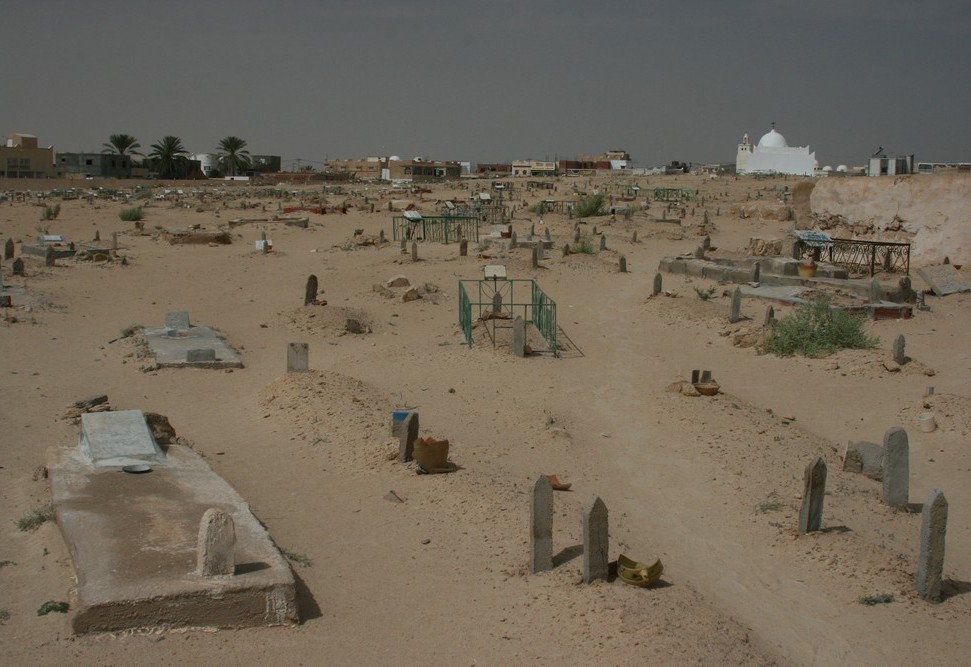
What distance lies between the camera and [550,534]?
26.8ft

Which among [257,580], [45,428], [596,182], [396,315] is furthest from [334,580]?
[596,182]

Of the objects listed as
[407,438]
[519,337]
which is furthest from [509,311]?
[407,438]

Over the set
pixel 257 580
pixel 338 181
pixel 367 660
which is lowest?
pixel 367 660

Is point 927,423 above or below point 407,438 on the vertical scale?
below

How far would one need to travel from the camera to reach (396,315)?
69.9 ft

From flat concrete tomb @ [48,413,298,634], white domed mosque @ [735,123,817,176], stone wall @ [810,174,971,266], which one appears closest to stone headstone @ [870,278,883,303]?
stone wall @ [810,174,971,266]

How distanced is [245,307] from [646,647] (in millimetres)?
17205

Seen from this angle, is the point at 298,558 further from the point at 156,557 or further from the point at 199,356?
the point at 199,356

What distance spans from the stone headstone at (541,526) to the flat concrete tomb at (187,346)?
9606mm

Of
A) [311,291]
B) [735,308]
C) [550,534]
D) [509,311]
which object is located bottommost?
[550,534]

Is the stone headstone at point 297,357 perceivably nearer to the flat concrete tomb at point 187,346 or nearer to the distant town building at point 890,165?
the flat concrete tomb at point 187,346

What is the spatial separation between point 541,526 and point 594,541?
529 millimetres

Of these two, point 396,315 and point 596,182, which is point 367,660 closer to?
point 396,315

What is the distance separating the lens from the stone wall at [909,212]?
2636 centimetres
